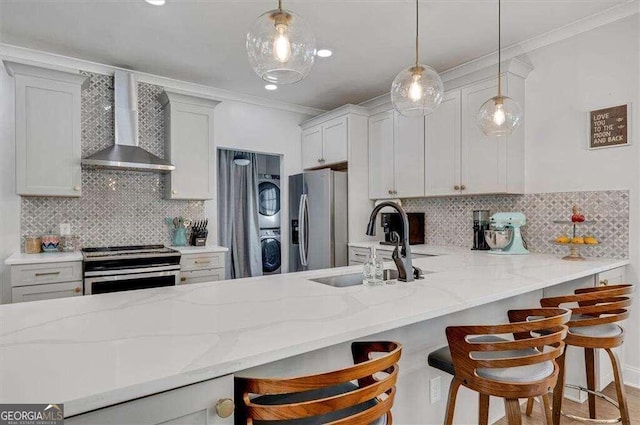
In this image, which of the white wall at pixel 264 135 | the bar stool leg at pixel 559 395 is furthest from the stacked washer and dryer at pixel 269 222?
the bar stool leg at pixel 559 395

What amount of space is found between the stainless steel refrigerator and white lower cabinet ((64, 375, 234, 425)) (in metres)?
3.32

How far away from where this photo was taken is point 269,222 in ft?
20.3

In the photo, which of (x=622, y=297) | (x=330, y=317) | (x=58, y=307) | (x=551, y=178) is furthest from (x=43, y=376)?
(x=551, y=178)

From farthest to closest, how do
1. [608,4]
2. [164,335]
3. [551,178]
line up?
1. [551,178]
2. [608,4]
3. [164,335]

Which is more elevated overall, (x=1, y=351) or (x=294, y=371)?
(x=1, y=351)

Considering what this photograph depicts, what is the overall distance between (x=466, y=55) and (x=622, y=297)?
243 cm

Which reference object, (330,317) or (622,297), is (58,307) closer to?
(330,317)

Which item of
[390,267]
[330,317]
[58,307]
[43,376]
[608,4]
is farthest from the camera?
[608,4]

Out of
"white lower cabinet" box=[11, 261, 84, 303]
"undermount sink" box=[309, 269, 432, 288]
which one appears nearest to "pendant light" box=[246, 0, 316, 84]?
"undermount sink" box=[309, 269, 432, 288]

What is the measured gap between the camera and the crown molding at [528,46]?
2666 mm

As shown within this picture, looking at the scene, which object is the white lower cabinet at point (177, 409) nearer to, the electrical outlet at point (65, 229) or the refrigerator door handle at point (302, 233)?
the electrical outlet at point (65, 229)

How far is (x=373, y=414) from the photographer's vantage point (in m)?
0.96

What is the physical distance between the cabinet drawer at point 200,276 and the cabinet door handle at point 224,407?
8.93 feet

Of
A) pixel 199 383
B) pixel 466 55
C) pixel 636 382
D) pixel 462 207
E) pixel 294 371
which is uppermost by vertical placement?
pixel 466 55
